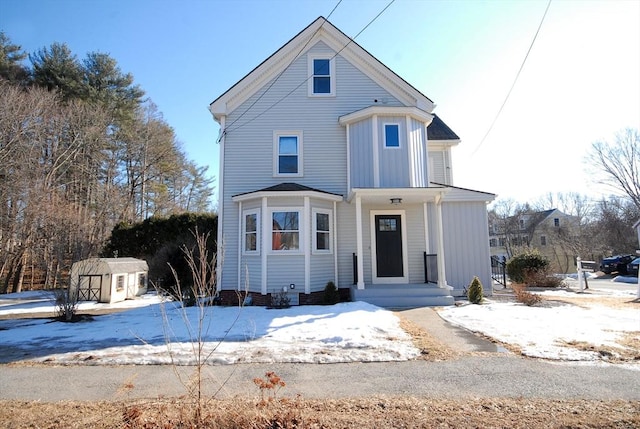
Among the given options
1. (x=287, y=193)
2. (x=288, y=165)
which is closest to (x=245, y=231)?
(x=287, y=193)

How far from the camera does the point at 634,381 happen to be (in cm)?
421

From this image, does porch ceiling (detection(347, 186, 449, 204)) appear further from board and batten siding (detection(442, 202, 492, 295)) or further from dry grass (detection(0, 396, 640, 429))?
dry grass (detection(0, 396, 640, 429))

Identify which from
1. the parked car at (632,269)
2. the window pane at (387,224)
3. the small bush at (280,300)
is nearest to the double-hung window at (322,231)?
the small bush at (280,300)

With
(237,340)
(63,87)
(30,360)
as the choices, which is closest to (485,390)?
(237,340)

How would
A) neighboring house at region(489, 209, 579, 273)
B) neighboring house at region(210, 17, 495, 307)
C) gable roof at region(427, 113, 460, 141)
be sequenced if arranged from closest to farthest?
neighboring house at region(210, 17, 495, 307)
gable roof at region(427, 113, 460, 141)
neighboring house at region(489, 209, 579, 273)

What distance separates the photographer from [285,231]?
35.0 feet

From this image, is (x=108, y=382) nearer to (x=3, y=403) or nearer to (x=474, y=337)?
(x=3, y=403)

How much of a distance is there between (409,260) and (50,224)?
56.3ft

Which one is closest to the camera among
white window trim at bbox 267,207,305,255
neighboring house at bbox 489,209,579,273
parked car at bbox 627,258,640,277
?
white window trim at bbox 267,207,305,255

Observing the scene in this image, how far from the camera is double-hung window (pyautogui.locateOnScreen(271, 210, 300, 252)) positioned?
34.8 ft

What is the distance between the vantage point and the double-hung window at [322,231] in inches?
427

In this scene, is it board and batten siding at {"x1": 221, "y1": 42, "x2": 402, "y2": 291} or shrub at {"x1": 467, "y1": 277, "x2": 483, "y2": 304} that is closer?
shrub at {"x1": 467, "y1": 277, "x2": 483, "y2": 304}

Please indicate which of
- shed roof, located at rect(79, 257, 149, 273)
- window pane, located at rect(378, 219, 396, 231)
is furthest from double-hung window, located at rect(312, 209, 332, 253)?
shed roof, located at rect(79, 257, 149, 273)

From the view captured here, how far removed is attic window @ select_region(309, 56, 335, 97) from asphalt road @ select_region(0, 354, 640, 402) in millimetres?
10072
